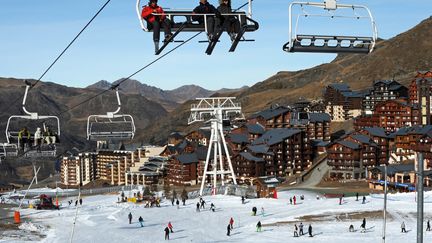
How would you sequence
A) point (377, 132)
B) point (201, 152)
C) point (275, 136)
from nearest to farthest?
point (377, 132) < point (275, 136) < point (201, 152)

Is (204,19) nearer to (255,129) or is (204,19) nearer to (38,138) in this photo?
(38,138)

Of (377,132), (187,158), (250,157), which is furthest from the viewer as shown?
(187,158)

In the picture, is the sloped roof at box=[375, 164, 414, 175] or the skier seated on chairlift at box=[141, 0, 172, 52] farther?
Answer: the sloped roof at box=[375, 164, 414, 175]

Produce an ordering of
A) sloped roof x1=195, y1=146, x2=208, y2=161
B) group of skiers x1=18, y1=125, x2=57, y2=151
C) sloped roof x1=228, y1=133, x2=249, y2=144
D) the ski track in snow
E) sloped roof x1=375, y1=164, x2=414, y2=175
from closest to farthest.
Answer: group of skiers x1=18, y1=125, x2=57, y2=151
the ski track in snow
sloped roof x1=375, y1=164, x2=414, y2=175
sloped roof x1=195, y1=146, x2=208, y2=161
sloped roof x1=228, y1=133, x2=249, y2=144

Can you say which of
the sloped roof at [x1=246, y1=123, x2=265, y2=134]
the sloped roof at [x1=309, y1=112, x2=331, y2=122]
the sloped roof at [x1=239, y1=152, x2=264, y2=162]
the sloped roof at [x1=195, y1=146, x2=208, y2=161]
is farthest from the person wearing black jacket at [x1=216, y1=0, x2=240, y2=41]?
the sloped roof at [x1=309, y1=112, x2=331, y2=122]

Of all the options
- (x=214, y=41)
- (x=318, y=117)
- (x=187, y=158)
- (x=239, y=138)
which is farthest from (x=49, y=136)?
(x=318, y=117)

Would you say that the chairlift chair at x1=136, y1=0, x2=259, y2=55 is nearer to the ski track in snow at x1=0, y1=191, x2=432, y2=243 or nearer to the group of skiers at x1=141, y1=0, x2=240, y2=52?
the group of skiers at x1=141, y1=0, x2=240, y2=52
